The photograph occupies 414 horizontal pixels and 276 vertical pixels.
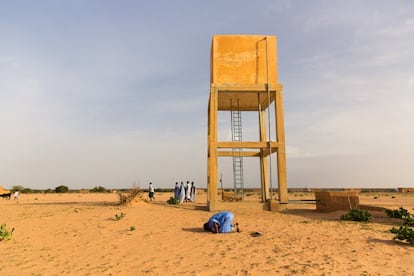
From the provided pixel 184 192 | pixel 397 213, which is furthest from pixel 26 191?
pixel 397 213

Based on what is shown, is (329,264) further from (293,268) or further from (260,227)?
(260,227)

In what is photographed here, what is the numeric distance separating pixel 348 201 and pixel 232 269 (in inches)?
459

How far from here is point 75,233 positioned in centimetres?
1118

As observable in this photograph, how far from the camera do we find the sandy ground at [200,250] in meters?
6.95

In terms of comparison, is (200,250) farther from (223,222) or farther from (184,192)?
(184,192)

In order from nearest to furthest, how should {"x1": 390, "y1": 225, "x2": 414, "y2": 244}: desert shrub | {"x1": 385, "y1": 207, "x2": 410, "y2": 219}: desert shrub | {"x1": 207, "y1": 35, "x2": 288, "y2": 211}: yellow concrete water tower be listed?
{"x1": 390, "y1": 225, "x2": 414, "y2": 244}: desert shrub < {"x1": 385, "y1": 207, "x2": 410, "y2": 219}: desert shrub < {"x1": 207, "y1": 35, "x2": 288, "y2": 211}: yellow concrete water tower

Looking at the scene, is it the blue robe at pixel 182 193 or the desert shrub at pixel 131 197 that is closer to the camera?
the desert shrub at pixel 131 197

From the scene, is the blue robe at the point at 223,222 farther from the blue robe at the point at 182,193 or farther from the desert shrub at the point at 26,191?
the desert shrub at the point at 26,191

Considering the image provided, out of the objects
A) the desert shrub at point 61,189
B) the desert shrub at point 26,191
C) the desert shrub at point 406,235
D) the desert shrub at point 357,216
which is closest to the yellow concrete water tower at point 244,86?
the desert shrub at point 357,216

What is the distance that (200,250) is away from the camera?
330 inches

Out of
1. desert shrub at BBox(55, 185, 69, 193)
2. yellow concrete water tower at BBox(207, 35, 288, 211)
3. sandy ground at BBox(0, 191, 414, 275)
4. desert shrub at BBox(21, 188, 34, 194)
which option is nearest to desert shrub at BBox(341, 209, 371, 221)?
sandy ground at BBox(0, 191, 414, 275)

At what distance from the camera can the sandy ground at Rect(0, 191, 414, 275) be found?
6.95 m

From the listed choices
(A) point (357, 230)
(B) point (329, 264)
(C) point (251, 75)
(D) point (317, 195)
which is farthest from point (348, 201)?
(B) point (329, 264)

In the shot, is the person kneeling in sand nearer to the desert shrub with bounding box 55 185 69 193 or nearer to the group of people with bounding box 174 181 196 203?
the group of people with bounding box 174 181 196 203
